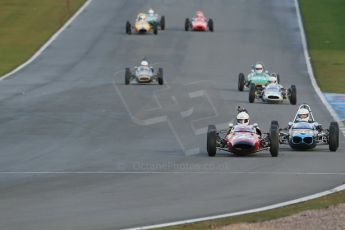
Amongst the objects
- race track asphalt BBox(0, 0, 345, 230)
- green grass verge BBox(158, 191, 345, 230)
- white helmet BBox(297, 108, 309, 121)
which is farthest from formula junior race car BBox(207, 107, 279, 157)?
green grass verge BBox(158, 191, 345, 230)

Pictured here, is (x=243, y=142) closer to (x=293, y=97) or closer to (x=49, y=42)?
(x=293, y=97)

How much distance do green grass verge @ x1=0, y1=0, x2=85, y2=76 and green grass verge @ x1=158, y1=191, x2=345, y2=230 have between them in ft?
114

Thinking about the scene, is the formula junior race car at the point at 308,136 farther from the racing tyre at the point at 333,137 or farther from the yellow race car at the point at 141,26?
the yellow race car at the point at 141,26

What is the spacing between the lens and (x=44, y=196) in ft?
76.5

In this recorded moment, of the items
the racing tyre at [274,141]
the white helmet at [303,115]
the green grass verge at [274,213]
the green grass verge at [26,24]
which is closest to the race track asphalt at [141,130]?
the racing tyre at [274,141]

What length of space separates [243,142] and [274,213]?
8.55 meters

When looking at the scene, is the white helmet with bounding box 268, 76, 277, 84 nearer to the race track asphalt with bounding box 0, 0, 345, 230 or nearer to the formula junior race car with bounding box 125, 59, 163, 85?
the race track asphalt with bounding box 0, 0, 345, 230

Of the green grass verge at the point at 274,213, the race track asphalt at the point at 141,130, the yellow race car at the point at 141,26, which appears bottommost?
the green grass verge at the point at 274,213

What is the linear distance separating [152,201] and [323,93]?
88.6ft

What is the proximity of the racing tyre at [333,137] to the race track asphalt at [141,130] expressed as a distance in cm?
20

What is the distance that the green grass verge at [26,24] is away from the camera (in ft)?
207

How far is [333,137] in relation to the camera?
30641mm

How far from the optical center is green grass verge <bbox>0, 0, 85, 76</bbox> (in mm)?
63031

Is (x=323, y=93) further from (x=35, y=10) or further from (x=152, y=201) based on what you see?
(x=35, y=10)
